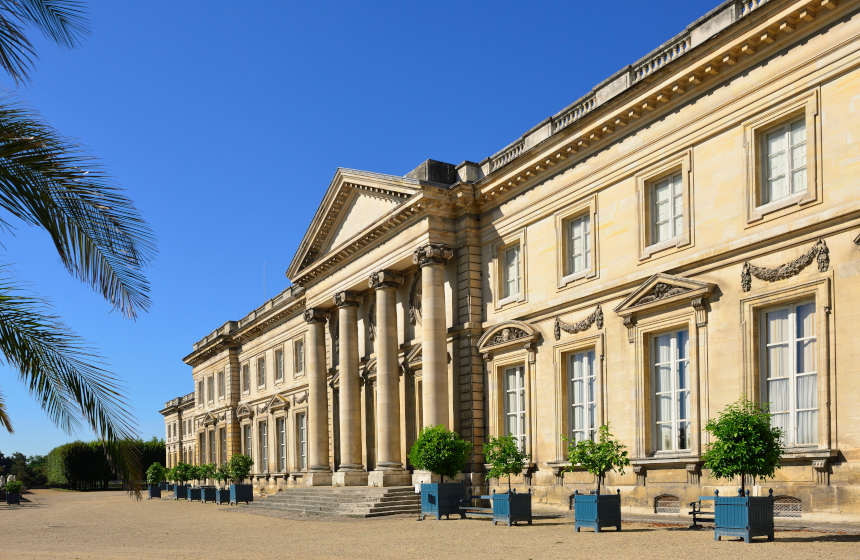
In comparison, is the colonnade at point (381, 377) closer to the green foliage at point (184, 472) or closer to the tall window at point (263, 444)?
the tall window at point (263, 444)

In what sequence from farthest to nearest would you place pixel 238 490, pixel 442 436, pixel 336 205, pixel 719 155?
1. pixel 238 490
2. pixel 336 205
3. pixel 442 436
4. pixel 719 155

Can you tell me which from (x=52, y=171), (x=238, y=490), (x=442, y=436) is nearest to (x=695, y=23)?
(x=442, y=436)

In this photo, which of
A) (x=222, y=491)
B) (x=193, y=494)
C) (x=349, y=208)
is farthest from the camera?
(x=193, y=494)

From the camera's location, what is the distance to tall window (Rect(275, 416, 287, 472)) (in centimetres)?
4446

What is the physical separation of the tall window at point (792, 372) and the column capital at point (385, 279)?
1502 centimetres

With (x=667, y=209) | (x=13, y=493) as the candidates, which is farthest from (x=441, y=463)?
(x=13, y=493)

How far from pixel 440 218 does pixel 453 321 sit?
336cm

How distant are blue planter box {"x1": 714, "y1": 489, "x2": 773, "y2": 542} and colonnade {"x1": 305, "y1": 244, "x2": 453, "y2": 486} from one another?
13213 mm

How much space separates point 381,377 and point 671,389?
40.2 feet

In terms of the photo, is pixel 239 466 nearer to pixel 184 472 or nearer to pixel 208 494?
pixel 208 494

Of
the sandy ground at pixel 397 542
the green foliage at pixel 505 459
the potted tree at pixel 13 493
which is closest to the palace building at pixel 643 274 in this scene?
the green foliage at pixel 505 459

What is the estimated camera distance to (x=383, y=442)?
97.0ft

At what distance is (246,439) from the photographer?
5109cm

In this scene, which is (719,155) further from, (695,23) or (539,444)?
(539,444)
